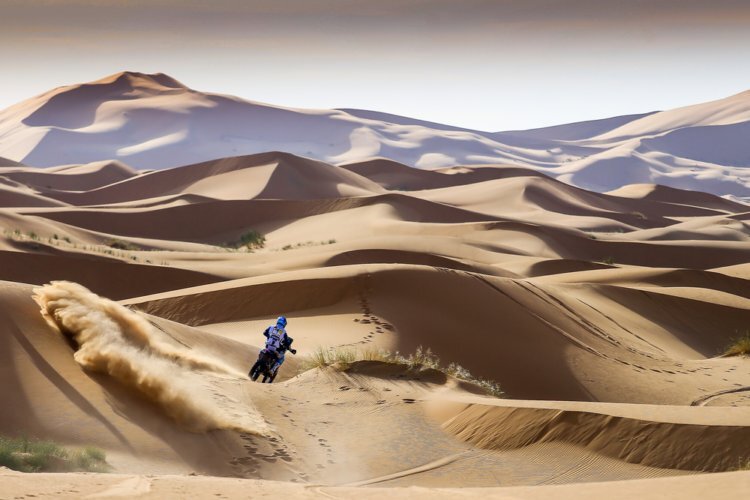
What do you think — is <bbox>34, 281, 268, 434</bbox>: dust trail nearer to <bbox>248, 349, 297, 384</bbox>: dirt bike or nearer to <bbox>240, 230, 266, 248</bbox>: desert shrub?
<bbox>248, 349, 297, 384</bbox>: dirt bike

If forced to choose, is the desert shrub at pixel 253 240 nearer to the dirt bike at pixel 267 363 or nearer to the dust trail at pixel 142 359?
the dirt bike at pixel 267 363

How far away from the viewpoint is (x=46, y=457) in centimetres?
745

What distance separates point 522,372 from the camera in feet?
54.7

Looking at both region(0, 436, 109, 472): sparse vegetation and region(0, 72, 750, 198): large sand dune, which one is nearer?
region(0, 436, 109, 472): sparse vegetation

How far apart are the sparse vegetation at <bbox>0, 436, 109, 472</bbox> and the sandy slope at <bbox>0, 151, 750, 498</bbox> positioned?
28 cm

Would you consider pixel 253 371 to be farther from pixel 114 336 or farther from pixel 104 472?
pixel 104 472

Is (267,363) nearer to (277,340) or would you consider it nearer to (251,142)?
(277,340)

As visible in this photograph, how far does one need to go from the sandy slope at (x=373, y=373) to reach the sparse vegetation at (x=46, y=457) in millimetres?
280

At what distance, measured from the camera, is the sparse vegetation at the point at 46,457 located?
7.20 meters

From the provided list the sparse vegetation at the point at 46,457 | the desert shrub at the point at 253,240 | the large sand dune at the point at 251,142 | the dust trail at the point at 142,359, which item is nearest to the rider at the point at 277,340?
the dust trail at the point at 142,359

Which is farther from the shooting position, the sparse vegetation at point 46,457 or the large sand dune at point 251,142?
the large sand dune at point 251,142

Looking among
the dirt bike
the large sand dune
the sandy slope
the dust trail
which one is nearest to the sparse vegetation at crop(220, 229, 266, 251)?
the sandy slope

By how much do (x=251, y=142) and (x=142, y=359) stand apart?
168034 mm

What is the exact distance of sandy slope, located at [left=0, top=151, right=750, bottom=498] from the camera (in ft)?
27.3
